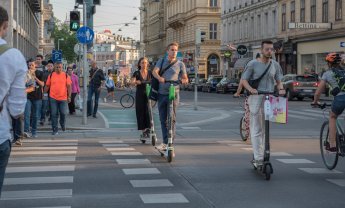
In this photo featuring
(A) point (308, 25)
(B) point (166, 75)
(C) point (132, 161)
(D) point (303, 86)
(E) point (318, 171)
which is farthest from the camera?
(A) point (308, 25)

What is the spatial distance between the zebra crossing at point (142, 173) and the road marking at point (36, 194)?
88cm

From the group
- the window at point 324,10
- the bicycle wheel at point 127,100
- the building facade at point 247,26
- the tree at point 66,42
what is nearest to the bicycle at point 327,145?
the bicycle wheel at point 127,100

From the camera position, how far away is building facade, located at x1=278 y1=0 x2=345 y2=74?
4562 centimetres

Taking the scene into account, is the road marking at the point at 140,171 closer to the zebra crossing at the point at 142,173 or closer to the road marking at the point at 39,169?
the zebra crossing at the point at 142,173

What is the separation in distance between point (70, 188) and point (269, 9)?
54.8m

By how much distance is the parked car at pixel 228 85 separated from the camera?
54906 mm

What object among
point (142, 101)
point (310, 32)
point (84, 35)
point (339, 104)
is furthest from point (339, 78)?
point (310, 32)

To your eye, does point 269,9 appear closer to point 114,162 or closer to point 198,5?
point 198,5

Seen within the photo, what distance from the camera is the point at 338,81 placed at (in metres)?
9.28

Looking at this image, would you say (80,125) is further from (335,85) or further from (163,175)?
(335,85)

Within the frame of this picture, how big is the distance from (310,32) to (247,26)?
18.3 m

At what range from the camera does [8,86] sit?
4.80 meters

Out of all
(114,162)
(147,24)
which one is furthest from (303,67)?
(147,24)

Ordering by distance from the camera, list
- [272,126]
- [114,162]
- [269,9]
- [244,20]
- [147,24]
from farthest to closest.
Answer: [147,24] < [244,20] < [269,9] < [272,126] < [114,162]
